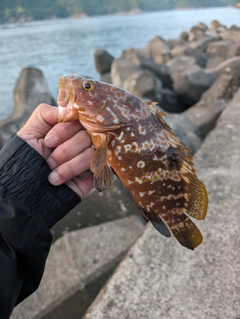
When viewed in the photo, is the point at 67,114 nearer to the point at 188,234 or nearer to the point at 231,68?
the point at 188,234

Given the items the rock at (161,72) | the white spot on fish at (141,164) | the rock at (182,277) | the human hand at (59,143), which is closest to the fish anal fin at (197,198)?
the white spot on fish at (141,164)

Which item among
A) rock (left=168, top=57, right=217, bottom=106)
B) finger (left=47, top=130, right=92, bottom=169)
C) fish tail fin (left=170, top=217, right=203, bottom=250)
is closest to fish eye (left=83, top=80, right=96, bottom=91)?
finger (left=47, top=130, right=92, bottom=169)

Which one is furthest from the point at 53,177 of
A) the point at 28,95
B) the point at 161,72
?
the point at 161,72

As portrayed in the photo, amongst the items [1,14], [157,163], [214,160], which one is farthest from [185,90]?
[1,14]

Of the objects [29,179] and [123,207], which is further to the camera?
[123,207]

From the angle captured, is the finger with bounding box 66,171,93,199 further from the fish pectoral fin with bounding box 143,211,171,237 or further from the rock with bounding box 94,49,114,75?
the rock with bounding box 94,49,114,75

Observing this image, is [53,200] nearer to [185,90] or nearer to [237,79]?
[237,79]
